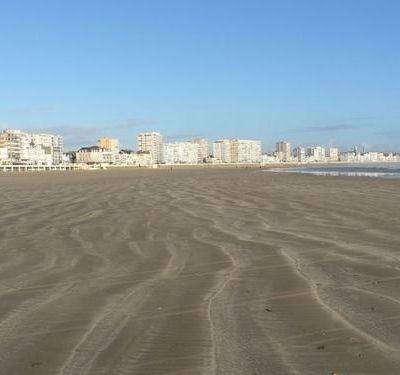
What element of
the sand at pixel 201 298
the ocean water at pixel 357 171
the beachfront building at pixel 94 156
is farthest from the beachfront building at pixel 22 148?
the sand at pixel 201 298

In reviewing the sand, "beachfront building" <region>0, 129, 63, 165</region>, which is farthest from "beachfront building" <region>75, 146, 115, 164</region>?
the sand

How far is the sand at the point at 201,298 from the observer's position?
3.60 m

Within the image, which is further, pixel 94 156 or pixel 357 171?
pixel 94 156

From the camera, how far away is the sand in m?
3.60

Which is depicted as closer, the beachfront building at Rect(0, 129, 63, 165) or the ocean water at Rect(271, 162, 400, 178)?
the ocean water at Rect(271, 162, 400, 178)

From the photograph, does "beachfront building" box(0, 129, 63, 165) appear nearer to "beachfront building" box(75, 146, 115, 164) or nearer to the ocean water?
"beachfront building" box(75, 146, 115, 164)

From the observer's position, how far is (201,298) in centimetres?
523

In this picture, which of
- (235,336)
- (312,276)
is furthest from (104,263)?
(235,336)

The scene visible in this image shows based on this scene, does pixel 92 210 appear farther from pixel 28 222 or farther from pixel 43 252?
pixel 43 252

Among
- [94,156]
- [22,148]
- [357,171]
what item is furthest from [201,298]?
[22,148]

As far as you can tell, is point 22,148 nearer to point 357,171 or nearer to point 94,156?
point 94,156

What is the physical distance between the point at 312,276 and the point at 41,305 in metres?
2.78

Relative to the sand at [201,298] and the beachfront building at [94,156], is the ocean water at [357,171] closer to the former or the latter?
the sand at [201,298]

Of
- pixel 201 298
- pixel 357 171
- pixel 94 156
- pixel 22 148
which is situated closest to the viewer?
pixel 201 298
